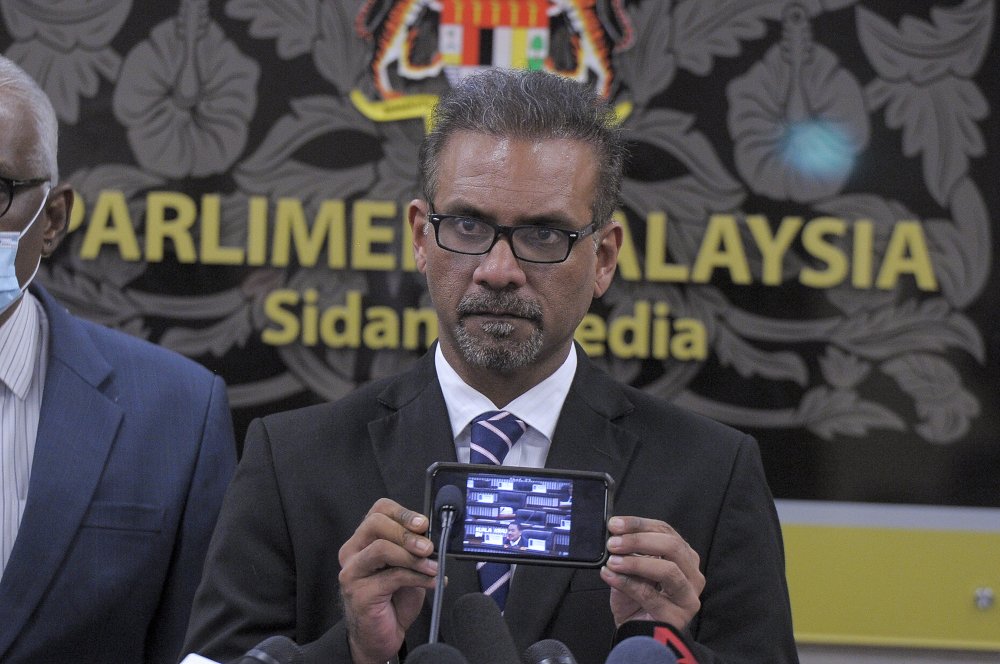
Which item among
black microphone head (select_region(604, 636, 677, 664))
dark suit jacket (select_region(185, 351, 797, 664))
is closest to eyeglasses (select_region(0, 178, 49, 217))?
dark suit jacket (select_region(185, 351, 797, 664))

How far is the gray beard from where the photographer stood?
1405 millimetres

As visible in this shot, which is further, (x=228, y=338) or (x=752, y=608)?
(x=228, y=338)

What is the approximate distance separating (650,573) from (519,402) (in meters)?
0.43

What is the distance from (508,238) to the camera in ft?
4.61

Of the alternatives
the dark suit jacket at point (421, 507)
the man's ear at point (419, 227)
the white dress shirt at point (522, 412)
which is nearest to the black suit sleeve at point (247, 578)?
the dark suit jacket at point (421, 507)

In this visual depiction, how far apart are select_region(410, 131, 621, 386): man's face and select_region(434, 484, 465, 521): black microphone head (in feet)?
1.10

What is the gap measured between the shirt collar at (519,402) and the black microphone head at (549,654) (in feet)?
2.10

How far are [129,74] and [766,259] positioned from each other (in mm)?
1689

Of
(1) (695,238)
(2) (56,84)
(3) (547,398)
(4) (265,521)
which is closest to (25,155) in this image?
(4) (265,521)

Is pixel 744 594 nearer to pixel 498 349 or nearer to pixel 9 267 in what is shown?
pixel 498 349

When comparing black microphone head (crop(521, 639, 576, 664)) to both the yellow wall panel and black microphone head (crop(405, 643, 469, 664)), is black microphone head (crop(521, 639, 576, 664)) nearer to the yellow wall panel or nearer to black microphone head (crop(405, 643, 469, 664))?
black microphone head (crop(405, 643, 469, 664))

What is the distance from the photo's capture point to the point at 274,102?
2.74m

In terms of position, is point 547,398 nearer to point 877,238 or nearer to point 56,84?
point 877,238

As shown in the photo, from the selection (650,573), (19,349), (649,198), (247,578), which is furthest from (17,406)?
(649,198)
